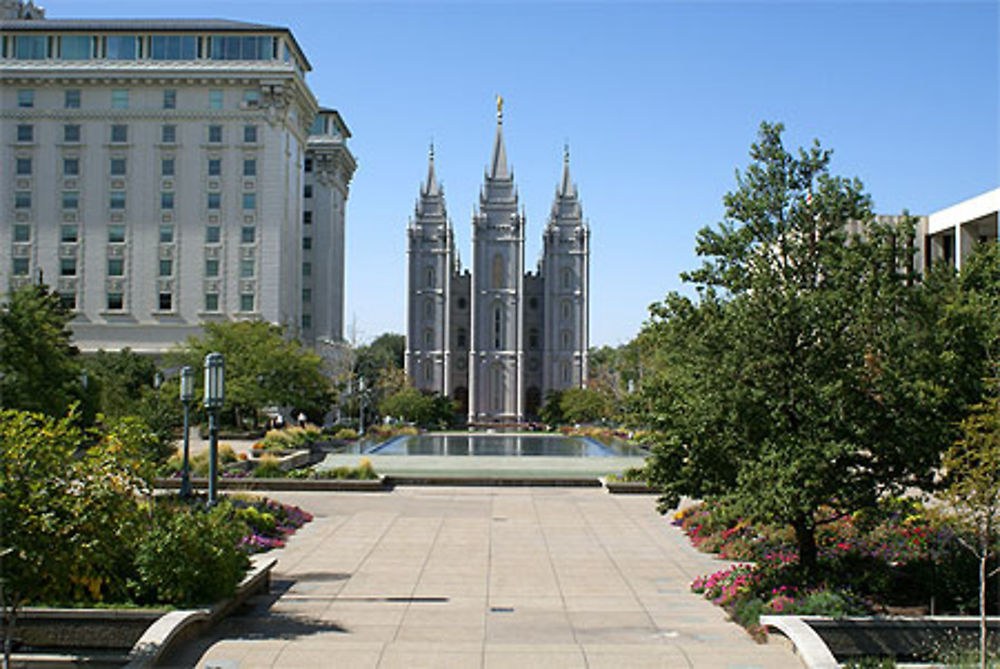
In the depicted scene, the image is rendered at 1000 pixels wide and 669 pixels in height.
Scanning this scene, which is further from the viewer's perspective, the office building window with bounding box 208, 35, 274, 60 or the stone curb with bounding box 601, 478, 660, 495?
the office building window with bounding box 208, 35, 274, 60

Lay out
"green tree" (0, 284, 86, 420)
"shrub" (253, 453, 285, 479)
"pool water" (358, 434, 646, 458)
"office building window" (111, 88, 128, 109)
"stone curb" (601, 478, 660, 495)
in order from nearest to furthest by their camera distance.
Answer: "stone curb" (601, 478, 660, 495), "shrub" (253, 453, 285, 479), "green tree" (0, 284, 86, 420), "pool water" (358, 434, 646, 458), "office building window" (111, 88, 128, 109)

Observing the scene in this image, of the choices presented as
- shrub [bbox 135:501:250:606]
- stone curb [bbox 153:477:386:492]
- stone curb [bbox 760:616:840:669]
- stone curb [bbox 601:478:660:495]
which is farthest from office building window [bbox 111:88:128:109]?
stone curb [bbox 760:616:840:669]

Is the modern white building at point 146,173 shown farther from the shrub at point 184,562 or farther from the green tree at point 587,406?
the shrub at point 184,562

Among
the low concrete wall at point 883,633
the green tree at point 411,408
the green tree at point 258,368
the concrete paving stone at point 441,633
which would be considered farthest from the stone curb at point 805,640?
the green tree at point 411,408

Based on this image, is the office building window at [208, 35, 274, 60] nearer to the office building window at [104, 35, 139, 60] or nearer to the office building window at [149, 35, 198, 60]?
the office building window at [149, 35, 198, 60]

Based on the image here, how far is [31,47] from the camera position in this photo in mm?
73375

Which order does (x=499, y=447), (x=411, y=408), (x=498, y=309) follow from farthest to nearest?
(x=498, y=309) < (x=411, y=408) < (x=499, y=447)

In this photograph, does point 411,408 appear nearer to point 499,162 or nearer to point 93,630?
point 499,162

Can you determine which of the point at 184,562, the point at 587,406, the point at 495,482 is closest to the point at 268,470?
the point at 495,482

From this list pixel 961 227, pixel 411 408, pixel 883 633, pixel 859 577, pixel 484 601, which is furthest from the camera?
pixel 411 408

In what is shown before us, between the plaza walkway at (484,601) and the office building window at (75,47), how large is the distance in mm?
59040

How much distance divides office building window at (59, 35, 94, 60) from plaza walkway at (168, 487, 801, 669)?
59040mm

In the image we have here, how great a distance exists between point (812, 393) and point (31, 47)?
7365cm

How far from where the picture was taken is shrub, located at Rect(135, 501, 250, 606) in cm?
1177
